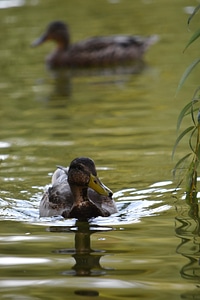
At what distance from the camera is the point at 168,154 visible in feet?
32.1

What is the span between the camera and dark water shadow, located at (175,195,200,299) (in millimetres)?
5867

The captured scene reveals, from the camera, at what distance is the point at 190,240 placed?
6.86m

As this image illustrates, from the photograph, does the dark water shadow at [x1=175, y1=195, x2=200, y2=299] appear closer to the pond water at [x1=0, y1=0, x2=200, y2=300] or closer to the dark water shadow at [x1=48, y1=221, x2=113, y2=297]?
the pond water at [x1=0, y1=0, x2=200, y2=300]

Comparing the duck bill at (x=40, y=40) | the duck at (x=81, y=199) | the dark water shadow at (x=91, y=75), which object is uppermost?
the duck bill at (x=40, y=40)

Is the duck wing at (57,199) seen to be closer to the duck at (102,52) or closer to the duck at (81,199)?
the duck at (81,199)

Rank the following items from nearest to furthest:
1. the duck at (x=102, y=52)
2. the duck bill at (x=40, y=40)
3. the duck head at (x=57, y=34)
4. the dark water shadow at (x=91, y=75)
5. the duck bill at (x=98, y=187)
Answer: the duck bill at (x=98, y=187) → the dark water shadow at (x=91, y=75) → the duck at (x=102, y=52) → the duck bill at (x=40, y=40) → the duck head at (x=57, y=34)

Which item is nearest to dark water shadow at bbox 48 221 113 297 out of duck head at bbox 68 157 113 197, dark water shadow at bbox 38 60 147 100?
duck head at bbox 68 157 113 197

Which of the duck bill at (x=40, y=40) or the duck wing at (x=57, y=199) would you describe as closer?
the duck wing at (x=57, y=199)

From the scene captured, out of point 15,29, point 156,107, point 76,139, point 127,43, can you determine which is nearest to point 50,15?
point 15,29

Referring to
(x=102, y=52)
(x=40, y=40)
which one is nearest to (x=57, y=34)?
(x=40, y=40)

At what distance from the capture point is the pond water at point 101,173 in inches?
235

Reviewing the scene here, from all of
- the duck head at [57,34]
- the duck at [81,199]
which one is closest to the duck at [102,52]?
the duck head at [57,34]

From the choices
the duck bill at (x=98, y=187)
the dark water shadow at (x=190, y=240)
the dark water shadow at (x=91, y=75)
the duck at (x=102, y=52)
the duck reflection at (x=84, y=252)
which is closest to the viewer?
the dark water shadow at (x=190, y=240)

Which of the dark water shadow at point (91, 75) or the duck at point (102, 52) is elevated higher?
the duck at point (102, 52)
